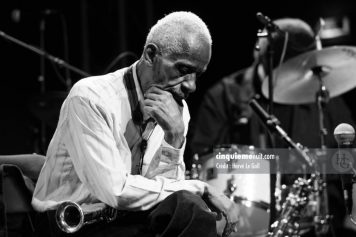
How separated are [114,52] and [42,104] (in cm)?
179

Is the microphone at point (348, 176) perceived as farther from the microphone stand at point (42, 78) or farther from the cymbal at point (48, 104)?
the microphone stand at point (42, 78)

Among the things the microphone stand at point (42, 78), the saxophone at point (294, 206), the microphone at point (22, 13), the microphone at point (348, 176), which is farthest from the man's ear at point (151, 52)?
the microphone at point (22, 13)

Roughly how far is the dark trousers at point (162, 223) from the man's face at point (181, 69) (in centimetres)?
46

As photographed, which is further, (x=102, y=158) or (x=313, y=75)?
(x=313, y=75)

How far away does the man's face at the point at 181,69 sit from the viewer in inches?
95.5

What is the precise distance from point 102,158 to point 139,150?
0.88 feet

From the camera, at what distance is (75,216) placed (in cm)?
223

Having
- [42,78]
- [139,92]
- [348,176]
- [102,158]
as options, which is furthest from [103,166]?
[42,78]

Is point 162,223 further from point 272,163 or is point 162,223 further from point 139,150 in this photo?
point 272,163

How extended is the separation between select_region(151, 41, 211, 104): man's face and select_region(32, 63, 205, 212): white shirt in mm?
140

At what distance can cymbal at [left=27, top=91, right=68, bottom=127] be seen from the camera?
380 cm

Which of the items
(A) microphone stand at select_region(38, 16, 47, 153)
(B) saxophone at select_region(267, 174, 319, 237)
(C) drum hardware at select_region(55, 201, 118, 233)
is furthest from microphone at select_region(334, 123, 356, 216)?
(A) microphone stand at select_region(38, 16, 47, 153)

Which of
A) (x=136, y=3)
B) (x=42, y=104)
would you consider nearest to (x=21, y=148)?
(x=42, y=104)

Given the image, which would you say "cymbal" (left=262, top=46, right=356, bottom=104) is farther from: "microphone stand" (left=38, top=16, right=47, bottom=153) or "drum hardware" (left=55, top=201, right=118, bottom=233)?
"drum hardware" (left=55, top=201, right=118, bottom=233)
